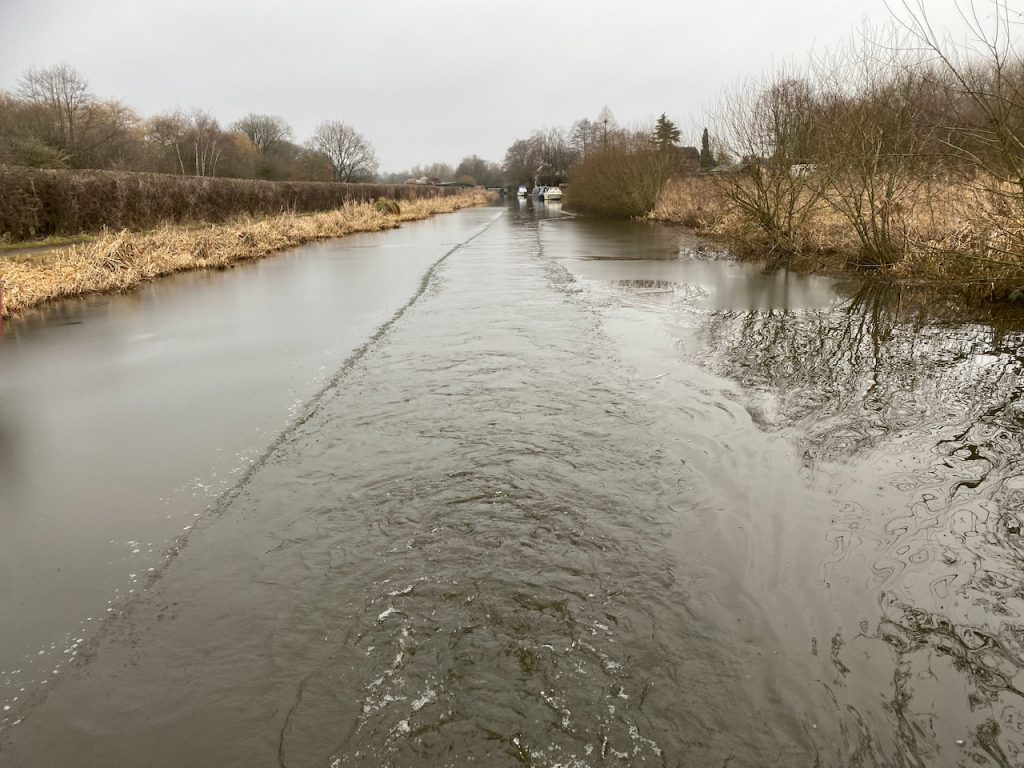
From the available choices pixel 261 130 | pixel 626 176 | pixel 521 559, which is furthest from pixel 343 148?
pixel 521 559

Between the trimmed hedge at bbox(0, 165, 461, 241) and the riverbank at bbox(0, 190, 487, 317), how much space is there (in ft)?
4.47

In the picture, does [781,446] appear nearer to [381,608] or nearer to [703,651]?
[703,651]

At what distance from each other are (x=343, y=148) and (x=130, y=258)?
72.8 metres

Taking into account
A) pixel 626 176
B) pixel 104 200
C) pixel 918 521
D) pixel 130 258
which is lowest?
pixel 918 521

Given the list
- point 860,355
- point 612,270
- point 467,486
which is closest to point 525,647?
point 467,486

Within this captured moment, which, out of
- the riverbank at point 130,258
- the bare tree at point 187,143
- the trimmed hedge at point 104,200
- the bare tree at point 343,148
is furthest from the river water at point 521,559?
the bare tree at point 343,148

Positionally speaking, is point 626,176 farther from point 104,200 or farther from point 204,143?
point 204,143

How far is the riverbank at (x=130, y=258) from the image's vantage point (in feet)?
35.9

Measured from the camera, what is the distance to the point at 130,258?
13719 mm

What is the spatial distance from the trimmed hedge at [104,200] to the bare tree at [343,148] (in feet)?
189

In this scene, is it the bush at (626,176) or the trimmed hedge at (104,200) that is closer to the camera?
the trimmed hedge at (104,200)

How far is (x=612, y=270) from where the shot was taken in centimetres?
1392

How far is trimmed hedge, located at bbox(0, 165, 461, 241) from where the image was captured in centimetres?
1523

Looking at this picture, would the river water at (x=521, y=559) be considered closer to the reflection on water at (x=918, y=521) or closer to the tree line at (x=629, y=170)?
the reflection on water at (x=918, y=521)
